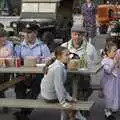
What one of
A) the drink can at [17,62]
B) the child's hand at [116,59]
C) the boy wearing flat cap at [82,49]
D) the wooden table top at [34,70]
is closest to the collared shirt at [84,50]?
the boy wearing flat cap at [82,49]

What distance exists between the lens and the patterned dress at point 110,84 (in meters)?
8.01

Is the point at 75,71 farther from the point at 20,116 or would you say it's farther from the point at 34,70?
the point at 20,116

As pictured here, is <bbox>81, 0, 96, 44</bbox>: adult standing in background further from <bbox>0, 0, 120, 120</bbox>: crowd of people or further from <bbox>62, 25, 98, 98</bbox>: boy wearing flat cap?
<bbox>62, 25, 98, 98</bbox>: boy wearing flat cap

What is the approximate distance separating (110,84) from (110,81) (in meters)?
0.05

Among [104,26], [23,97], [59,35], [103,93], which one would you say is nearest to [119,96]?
[103,93]

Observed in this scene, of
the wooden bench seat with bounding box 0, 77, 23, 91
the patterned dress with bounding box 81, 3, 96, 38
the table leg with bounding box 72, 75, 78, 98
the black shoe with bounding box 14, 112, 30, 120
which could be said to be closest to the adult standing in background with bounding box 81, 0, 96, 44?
the patterned dress with bounding box 81, 3, 96, 38

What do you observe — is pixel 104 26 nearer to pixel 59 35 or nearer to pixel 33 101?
pixel 59 35

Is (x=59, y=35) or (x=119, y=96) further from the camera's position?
(x=59, y=35)

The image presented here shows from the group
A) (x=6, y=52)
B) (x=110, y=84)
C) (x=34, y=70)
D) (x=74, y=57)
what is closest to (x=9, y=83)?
(x=6, y=52)

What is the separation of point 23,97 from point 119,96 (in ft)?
4.86

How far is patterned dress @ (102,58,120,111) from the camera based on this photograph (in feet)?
26.3

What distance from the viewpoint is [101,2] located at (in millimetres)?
29047

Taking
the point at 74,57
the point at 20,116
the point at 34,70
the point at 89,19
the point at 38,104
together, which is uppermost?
the point at 89,19

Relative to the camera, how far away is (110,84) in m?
8.11
